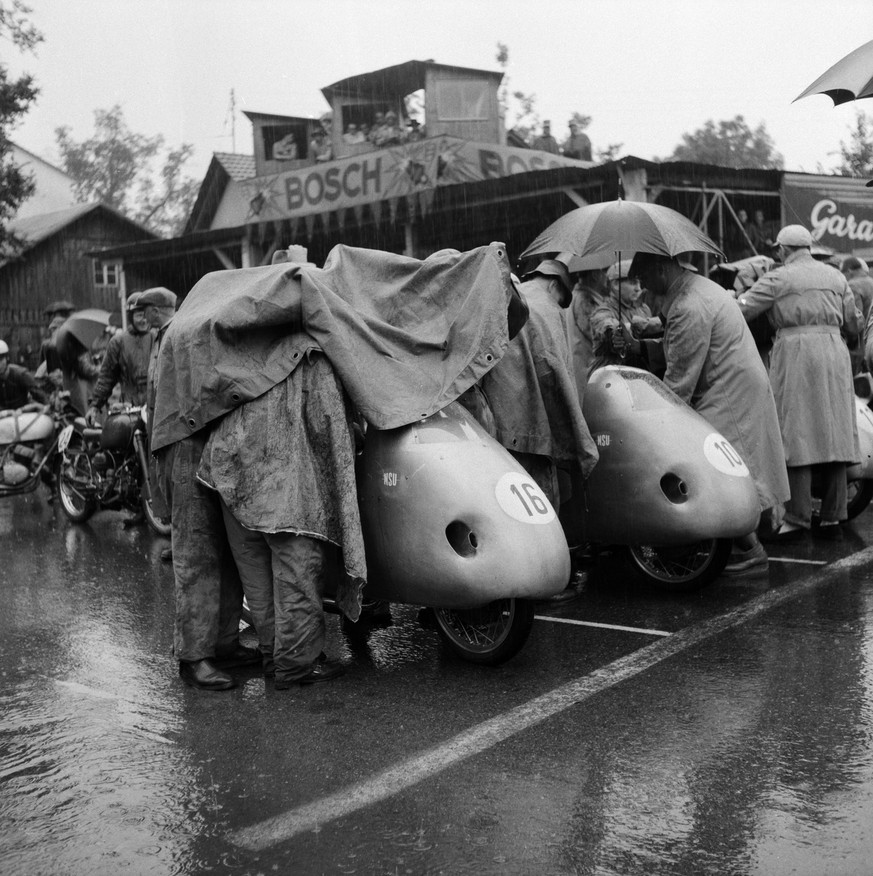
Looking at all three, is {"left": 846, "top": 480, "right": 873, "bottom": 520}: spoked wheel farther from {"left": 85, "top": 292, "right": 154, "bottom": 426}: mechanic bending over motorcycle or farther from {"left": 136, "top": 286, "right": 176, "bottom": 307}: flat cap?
{"left": 85, "top": 292, "right": 154, "bottom": 426}: mechanic bending over motorcycle

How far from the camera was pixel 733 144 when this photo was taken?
193ft

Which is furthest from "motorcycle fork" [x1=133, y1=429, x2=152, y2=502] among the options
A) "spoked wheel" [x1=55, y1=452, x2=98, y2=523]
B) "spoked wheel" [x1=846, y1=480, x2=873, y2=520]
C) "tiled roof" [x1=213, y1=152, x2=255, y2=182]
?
"tiled roof" [x1=213, y1=152, x2=255, y2=182]

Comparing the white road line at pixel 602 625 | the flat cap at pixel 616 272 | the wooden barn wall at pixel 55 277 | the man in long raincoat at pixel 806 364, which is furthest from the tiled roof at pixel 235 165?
the white road line at pixel 602 625

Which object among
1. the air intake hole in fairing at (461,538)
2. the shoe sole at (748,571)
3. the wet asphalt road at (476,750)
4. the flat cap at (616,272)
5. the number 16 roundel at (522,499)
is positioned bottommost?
the wet asphalt road at (476,750)

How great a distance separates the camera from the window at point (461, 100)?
2472 cm

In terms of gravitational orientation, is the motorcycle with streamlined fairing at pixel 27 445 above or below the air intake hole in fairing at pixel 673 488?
above

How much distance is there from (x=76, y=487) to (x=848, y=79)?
7.20m

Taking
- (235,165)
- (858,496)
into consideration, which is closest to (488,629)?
(858,496)

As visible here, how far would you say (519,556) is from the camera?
15.3 feet

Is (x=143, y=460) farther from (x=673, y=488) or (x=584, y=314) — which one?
(x=673, y=488)

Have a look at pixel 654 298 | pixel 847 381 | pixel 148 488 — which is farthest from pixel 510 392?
pixel 148 488

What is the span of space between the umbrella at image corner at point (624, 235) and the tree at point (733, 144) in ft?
166

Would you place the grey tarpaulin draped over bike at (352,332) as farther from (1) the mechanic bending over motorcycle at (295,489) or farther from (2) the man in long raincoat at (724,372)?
(2) the man in long raincoat at (724,372)

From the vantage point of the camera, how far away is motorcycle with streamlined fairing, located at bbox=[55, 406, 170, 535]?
31.0ft
